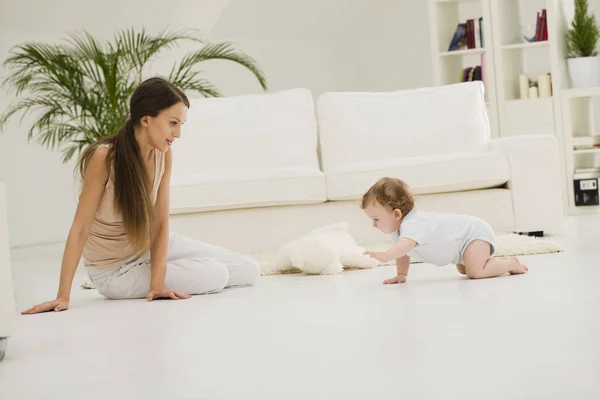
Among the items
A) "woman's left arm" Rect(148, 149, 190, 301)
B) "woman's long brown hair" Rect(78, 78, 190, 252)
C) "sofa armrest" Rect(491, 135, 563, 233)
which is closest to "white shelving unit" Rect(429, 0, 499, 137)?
"sofa armrest" Rect(491, 135, 563, 233)

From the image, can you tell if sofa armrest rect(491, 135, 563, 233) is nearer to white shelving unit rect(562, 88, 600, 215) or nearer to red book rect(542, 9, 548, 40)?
white shelving unit rect(562, 88, 600, 215)

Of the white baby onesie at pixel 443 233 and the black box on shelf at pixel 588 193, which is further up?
the white baby onesie at pixel 443 233

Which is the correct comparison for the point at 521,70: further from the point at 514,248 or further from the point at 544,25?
the point at 514,248

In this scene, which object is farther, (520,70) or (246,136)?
(520,70)

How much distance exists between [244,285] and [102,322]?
84cm

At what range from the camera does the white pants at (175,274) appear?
10.4ft

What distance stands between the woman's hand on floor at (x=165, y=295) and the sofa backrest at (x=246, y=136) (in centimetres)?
172

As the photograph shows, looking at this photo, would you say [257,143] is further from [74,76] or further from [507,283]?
[507,283]

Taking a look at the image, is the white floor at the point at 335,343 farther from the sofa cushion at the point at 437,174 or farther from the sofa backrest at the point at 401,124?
the sofa backrest at the point at 401,124

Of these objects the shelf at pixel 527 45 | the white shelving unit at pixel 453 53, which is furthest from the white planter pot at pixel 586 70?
the white shelving unit at pixel 453 53

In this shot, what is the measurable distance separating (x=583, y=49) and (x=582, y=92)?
359 millimetres

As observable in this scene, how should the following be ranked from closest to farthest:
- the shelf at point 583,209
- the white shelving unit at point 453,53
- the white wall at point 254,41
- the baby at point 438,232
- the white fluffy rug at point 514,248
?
the baby at point 438,232
the white fluffy rug at point 514,248
the shelf at point 583,209
the white shelving unit at point 453,53
the white wall at point 254,41

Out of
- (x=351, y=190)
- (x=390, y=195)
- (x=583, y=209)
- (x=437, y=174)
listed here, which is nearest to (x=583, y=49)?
(x=583, y=209)

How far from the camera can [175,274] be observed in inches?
125
